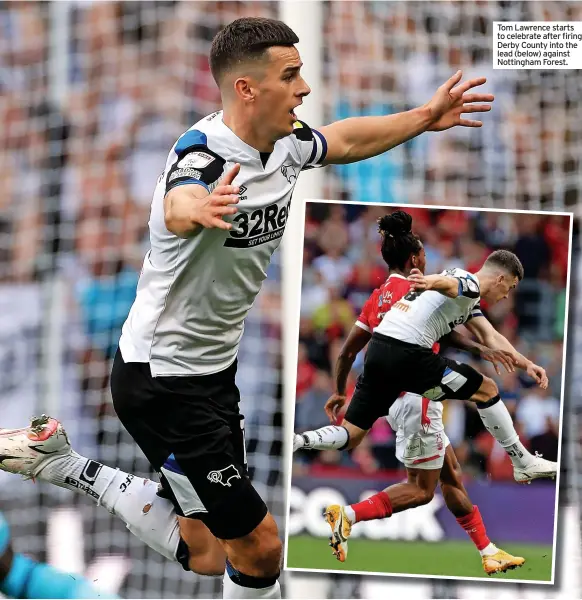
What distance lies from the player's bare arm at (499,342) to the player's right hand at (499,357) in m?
0.01

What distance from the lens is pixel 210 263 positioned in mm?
2771

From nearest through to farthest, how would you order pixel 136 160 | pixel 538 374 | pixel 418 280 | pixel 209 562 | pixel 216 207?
pixel 216 207 < pixel 209 562 < pixel 418 280 < pixel 538 374 < pixel 136 160

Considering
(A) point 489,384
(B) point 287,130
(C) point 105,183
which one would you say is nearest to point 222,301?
(B) point 287,130

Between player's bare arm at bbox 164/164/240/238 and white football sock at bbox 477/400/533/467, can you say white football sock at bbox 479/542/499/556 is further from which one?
player's bare arm at bbox 164/164/240/238

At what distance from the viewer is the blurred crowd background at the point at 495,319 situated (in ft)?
12.1

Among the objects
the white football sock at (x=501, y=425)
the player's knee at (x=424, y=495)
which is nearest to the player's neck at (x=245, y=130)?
the white football sock at (x=501, y=425)

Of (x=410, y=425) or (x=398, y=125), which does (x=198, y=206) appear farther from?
(x=410, y=425)

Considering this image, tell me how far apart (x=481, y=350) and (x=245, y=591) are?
1.26 meters

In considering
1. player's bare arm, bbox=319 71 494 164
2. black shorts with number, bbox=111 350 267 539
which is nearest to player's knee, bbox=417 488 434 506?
black shorts with number, bbox=111 350 267 539

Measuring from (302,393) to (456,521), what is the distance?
0.76 m

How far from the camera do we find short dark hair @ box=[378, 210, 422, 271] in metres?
3.65

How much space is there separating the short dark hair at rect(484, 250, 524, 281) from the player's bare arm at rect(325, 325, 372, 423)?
1.76 feet

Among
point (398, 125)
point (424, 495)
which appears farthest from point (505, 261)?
point (424, 495)

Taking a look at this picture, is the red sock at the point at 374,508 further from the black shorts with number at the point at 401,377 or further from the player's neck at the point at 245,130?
the player's neck at the point at 245,130
